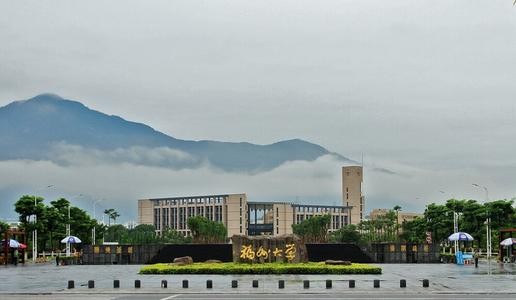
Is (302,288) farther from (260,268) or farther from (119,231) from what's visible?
(119,231)

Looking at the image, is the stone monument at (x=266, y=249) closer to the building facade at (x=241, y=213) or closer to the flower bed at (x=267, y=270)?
the flower bed at (x=267, y=270)

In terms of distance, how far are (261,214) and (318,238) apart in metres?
128

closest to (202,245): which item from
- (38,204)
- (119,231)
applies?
(38,204)

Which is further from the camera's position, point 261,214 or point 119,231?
point 261,214

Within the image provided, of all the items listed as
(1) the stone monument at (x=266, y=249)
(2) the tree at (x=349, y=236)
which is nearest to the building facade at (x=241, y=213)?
(2) the tree at (x=349, y=236)

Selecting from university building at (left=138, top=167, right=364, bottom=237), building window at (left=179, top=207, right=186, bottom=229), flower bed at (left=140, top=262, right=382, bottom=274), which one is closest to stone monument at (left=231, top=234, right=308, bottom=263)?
flower bed at (left=140, top=262, right=382, bottom=274)

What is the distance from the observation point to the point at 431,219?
90438 mm

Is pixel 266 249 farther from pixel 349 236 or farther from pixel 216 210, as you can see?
pixel 216 210

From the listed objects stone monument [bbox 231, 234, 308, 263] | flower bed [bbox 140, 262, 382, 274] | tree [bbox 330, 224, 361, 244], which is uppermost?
stone monument [bbox 231, 234, 308, 263]

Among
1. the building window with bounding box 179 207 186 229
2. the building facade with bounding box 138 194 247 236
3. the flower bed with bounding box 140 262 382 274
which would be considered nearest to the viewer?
the flower bed with bounding box 140 262 382 274

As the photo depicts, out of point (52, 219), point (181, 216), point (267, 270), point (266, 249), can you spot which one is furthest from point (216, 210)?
point (267, 270)

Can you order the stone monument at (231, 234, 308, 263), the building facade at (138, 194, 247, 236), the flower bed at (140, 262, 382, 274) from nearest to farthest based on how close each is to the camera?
the flower bed at (140, 262, 382, 274) → the stone monument at (231, 234, 308, 263) → the building facade at (138, 194, 247, 236)

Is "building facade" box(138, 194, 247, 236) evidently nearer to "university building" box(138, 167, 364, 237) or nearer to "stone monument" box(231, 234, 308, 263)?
"university building" box(138, 167, 364, 237)

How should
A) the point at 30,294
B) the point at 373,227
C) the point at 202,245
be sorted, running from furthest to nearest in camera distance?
the point at 373,227 → the point at 202,245 → the point at 30,294
